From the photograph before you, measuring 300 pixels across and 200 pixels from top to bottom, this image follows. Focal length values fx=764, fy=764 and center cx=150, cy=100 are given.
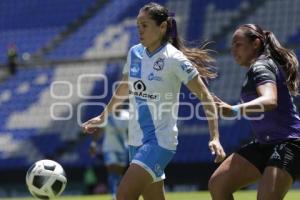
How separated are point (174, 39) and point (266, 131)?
3.73ft

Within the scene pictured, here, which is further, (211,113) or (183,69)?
(183,69)

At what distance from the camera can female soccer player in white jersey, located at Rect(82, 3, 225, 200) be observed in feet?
19.8

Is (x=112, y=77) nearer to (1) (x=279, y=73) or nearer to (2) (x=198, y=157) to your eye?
(2) (x=198, y=157)

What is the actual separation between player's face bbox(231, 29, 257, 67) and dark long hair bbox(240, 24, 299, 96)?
0.05m

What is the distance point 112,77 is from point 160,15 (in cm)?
1493

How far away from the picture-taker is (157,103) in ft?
20.4

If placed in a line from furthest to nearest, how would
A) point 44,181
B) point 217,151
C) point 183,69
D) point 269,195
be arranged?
1. point 44,181
2. point 183,69
3. point 269,195
4. point 217,151

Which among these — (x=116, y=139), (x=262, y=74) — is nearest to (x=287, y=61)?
(x=262, y=74)

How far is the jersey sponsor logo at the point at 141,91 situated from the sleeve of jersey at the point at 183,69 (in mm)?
264

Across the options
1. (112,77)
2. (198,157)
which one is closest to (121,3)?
(112,77)

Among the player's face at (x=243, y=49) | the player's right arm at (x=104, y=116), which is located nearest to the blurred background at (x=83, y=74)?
the player's right arm at (x=104, y=116)

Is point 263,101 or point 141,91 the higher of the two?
point 263,101

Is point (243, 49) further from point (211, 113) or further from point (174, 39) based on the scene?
point (174, 39)

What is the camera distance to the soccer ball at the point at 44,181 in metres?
7.57
